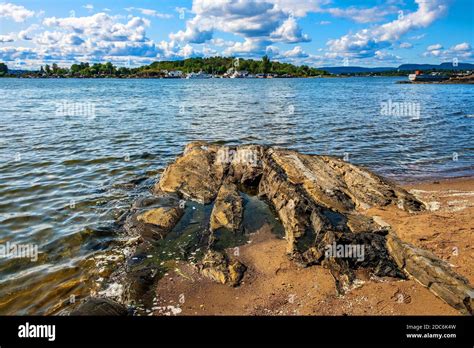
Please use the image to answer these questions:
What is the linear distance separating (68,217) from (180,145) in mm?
14010

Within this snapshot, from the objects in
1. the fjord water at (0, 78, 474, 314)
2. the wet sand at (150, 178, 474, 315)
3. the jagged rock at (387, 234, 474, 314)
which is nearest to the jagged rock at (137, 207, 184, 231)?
the fjord water at (0, 78, 474, 314)

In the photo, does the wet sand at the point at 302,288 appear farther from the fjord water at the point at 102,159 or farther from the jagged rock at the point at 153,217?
the fjord water at the point at 102,159

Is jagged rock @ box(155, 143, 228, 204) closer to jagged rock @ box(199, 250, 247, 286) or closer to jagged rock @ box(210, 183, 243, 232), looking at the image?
jagged rock @ box(210, 183, 243, 232)

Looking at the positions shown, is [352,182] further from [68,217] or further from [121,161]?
[121,161]

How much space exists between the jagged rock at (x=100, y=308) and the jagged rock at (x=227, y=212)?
4448mm

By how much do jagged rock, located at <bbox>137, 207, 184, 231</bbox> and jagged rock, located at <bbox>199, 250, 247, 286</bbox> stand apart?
283 cm

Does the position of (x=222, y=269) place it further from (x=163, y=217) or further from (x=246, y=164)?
(x=246, y=164)

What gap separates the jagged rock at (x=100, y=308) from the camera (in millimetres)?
7332

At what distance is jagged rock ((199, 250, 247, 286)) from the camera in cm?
892

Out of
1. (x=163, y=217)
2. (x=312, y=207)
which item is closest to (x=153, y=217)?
(x=163, y=217)

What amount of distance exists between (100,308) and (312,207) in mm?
7283

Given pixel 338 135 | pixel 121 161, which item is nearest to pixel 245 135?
pixel 338 135

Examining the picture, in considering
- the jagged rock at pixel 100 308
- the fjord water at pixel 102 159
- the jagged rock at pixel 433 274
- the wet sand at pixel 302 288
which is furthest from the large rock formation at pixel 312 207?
the fjord water at pixel 102 159
